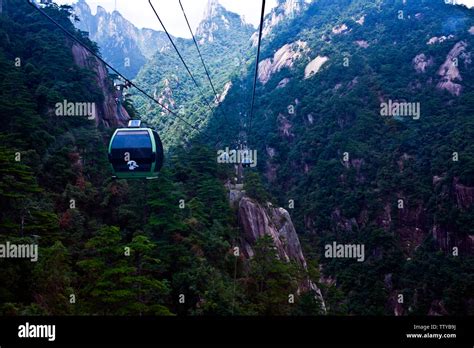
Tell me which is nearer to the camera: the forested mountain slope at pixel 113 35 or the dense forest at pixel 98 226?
the dense forest at pixel 98 226

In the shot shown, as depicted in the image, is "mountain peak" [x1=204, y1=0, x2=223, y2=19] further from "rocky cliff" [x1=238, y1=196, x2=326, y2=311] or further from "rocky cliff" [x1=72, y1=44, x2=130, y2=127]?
"rocky cliff" [x1=238, y1=196, x2=326, y2=311]

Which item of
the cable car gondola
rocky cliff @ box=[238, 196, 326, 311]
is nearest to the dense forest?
rocky cliff @ box=[238, 196, 326, 311]

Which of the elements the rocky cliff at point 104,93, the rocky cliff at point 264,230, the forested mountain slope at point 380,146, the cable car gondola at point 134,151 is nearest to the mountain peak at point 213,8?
the forested mountain slope at point 380,146

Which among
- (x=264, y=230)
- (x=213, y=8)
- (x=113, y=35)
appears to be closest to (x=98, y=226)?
(x=264, y=230)

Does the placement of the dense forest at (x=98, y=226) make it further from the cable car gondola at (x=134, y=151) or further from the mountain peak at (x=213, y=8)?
the mountain peak at (x=213, y=8)

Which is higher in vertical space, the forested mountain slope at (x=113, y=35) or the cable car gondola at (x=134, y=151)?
the forested mountain slope at (x=113, y=35)

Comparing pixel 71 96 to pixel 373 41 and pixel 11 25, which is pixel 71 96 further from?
pixel 373 41
